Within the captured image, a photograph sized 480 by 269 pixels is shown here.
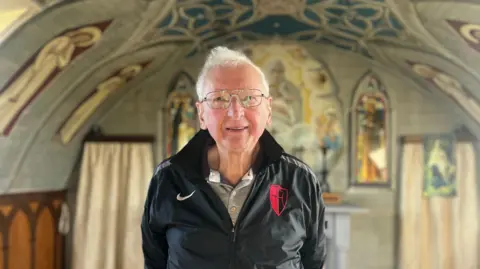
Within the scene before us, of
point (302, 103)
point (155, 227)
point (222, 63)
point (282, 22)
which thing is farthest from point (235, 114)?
point (302, 103)

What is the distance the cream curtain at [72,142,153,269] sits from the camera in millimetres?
3467

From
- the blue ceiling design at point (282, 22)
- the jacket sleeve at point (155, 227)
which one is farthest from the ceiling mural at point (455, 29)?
the jacket sleeve at point (155, 227)

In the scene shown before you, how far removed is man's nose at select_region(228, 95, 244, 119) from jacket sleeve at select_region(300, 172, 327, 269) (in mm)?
299

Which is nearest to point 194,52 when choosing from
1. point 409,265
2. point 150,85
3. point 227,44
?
point 227,44

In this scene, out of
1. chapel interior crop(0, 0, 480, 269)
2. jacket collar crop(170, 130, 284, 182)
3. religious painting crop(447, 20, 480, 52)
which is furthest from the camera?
chapel interior crop(0, 0, 480, 269)

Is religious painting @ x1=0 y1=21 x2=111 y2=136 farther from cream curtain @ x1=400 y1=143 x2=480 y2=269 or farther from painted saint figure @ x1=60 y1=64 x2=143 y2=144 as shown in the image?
cream curtain @ x1=400 y1=143 x2=480 y2=269

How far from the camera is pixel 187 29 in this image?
9.37 ft

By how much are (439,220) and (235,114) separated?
9.02 ft

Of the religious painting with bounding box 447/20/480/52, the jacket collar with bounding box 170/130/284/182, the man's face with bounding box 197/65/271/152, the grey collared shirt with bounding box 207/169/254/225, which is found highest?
the religious painting with bounding box 447/20/480/52

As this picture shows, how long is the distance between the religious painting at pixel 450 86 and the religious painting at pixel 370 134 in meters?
0.39

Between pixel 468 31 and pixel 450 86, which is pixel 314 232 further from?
pixel 450 86

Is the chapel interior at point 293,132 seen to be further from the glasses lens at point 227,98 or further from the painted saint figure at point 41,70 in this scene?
the glasses lens at point 227,98

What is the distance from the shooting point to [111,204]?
352 centimetres

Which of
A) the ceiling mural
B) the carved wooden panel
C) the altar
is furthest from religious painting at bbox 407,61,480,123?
the carved wooden panel
